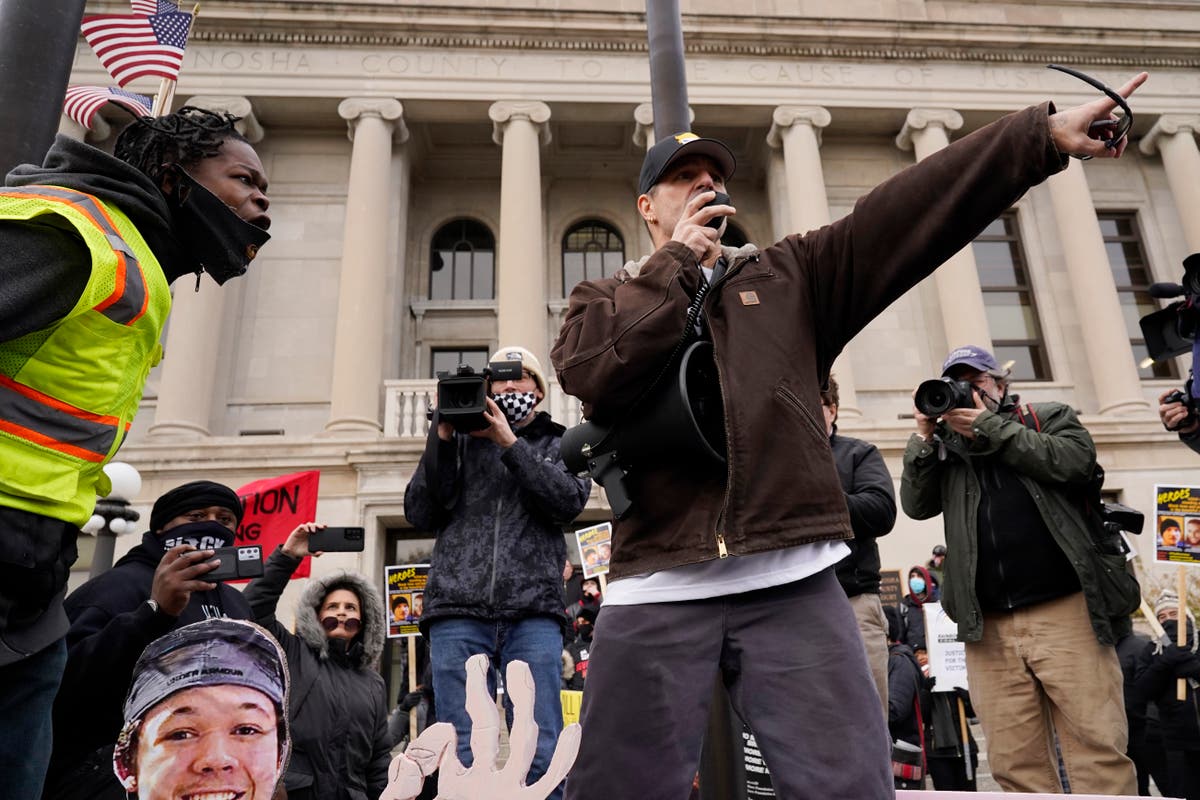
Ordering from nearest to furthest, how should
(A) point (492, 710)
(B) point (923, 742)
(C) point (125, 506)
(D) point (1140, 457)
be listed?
1. (A) point (492, 710)
2. (B) point (923, 742)
3. (C) point (125, 506)
4. (D) point (1140, 457)

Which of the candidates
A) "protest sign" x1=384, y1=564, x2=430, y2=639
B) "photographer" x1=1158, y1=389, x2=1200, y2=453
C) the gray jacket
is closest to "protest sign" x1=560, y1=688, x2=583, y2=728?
"protest sign" x1=384, y1=564, x2=430, y2=639

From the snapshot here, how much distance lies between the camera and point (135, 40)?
18.6 ft

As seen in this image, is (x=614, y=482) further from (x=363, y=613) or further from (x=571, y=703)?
(x=571, y=703)

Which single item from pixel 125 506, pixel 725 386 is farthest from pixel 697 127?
pixel 725 386

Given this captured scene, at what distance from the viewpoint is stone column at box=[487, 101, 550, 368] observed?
57.0 ft

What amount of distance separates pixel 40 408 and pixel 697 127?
808 inches

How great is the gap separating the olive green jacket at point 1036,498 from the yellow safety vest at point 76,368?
3755 millimetres

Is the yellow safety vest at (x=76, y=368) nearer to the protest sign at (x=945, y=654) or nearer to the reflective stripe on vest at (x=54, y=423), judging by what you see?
the reflective stripe on vest at (x=54, y=423)

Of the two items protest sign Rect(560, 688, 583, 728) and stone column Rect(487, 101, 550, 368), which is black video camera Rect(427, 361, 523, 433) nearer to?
protest sign Rect(560, 688, 583, 728)

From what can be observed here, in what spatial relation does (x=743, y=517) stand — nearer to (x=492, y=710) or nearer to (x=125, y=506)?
(x=492, y=710)

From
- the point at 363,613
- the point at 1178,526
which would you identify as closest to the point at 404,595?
the point at 363,613

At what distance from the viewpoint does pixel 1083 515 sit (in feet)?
13.7

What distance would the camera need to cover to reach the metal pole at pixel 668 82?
139 inches

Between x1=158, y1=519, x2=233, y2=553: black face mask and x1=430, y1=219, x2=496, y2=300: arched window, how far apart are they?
18.1 metres
